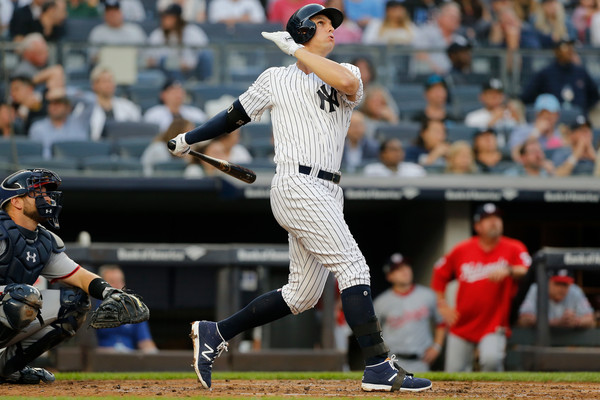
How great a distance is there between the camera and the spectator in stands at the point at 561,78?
9.84m

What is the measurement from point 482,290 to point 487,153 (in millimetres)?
1790

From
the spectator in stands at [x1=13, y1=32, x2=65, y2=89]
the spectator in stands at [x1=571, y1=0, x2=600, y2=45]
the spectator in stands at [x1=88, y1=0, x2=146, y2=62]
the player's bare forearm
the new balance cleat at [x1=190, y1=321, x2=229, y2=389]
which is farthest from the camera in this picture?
the spectator in stands at [x1=571, y1=0, x2=600, y2=45]

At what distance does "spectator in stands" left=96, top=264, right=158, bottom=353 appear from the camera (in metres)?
6.93

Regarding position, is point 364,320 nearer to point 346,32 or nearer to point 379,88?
point 379,88

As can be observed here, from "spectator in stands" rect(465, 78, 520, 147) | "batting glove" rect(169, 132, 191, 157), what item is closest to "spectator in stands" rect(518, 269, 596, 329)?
"spectator in stands" rect(465, 78, 520, 147)

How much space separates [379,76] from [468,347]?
320 cm

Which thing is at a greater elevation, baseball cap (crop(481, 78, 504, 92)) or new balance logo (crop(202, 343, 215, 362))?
baseball cap (crop(481, 78, 504, 92))

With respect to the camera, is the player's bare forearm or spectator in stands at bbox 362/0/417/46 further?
spectator in stands at bbox 362/0/417/46

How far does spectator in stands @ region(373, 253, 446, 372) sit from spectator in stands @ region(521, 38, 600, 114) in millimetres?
2909

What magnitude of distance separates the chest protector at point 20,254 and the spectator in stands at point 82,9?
243 inches

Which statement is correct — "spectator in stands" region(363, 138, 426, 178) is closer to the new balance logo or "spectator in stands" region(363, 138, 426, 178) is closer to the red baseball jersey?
the red baseball jersey

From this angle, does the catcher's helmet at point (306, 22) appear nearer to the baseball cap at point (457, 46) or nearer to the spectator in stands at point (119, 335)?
the spectator in stands at point (119, 335)

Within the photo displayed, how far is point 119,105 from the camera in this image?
904cm

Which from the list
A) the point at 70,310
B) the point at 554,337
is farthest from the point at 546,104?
the point at 70,310
